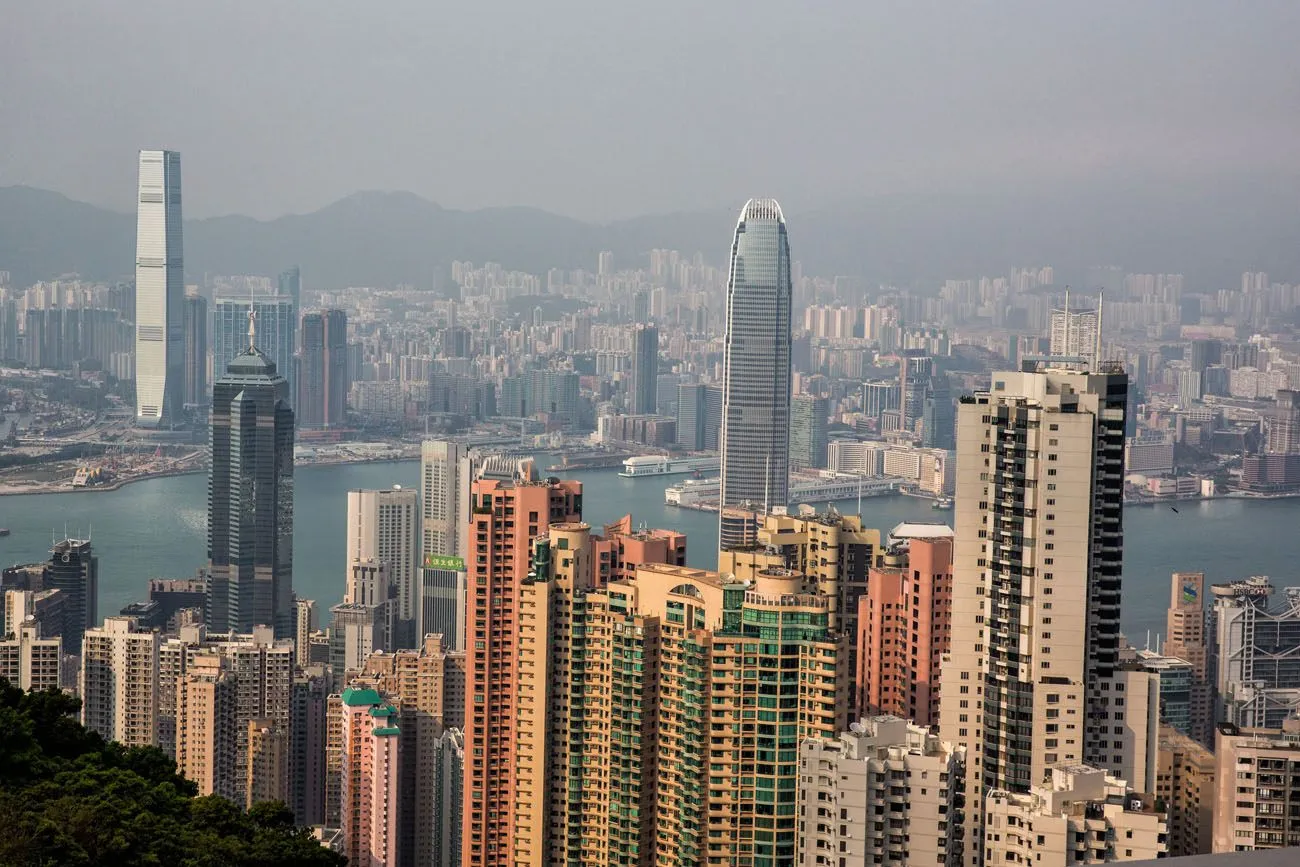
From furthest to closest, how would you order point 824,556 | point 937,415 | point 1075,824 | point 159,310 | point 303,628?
1. point 159,310
2. point 303,628
3. point 937,415
4. point 824,556
5. point 1075,824

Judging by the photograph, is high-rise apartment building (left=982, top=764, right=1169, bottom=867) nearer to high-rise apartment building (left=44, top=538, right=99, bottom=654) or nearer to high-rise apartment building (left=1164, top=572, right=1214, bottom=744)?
high-rise apartment building (left=1164, top=572, right=1214, bottom=744)

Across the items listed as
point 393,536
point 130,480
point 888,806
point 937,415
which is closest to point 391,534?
point 393,536

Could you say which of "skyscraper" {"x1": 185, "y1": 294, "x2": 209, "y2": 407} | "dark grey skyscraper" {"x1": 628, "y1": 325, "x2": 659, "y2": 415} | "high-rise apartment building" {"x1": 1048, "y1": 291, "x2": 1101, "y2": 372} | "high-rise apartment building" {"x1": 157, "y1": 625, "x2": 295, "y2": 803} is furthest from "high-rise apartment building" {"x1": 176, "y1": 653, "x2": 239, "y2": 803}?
"skyscraper" {"x1": 185, "y1": 294, "x2": 209, "y2": 407}

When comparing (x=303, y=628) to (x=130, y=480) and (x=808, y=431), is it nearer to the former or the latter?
(x=130, y=480)

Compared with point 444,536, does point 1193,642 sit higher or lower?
higher

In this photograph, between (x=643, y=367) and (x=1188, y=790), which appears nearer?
(x=1188, y=790)

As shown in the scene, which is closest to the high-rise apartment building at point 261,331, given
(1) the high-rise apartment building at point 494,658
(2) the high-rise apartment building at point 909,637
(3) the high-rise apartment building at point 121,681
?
(3) the high-rise apartment building at point 121,681

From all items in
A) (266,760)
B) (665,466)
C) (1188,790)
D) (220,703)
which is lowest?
(266,760)

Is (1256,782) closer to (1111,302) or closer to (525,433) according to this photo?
(1111,302)
